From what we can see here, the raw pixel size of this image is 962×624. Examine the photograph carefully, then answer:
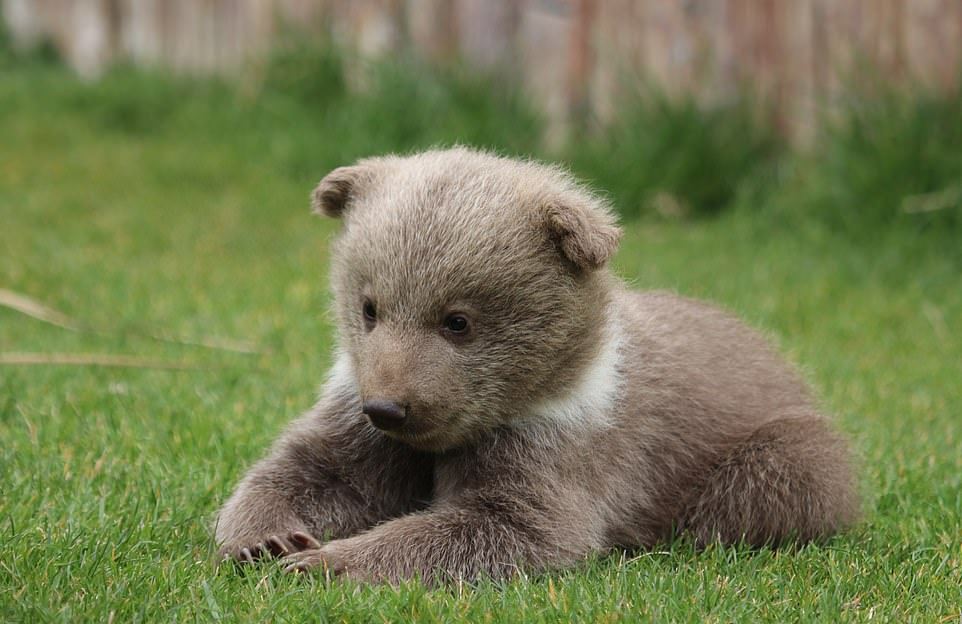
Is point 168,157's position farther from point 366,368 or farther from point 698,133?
point 366,368

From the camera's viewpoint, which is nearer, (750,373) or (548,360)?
(548,360)

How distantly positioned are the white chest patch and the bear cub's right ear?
1.09 m

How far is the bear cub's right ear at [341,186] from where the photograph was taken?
5.34m

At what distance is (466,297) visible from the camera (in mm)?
4793

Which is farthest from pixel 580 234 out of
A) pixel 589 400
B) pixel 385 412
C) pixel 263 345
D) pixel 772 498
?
pixel 263 345

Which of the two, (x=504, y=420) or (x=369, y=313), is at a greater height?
(x=369, y=313)

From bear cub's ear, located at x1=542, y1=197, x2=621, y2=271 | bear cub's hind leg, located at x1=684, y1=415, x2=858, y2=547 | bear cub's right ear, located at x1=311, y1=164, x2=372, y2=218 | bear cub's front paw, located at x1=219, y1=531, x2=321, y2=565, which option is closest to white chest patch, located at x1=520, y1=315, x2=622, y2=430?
bear cub's ear, located at x1=542, y1=197, x2=621, y2=271

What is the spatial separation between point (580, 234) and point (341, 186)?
41.9 inches

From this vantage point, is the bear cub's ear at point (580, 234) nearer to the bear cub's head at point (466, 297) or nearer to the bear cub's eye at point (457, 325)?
the bear cub's head at point (466, 297)

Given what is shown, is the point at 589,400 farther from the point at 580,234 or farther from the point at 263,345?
the point at 263,345

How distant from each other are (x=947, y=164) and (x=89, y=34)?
11647mm

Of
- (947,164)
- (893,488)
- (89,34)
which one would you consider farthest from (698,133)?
(89,34)

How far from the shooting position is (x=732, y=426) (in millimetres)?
5648

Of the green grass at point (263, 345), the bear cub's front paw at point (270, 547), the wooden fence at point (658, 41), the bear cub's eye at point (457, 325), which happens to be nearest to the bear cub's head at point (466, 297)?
the bear cub's eye at point (457, 325)
